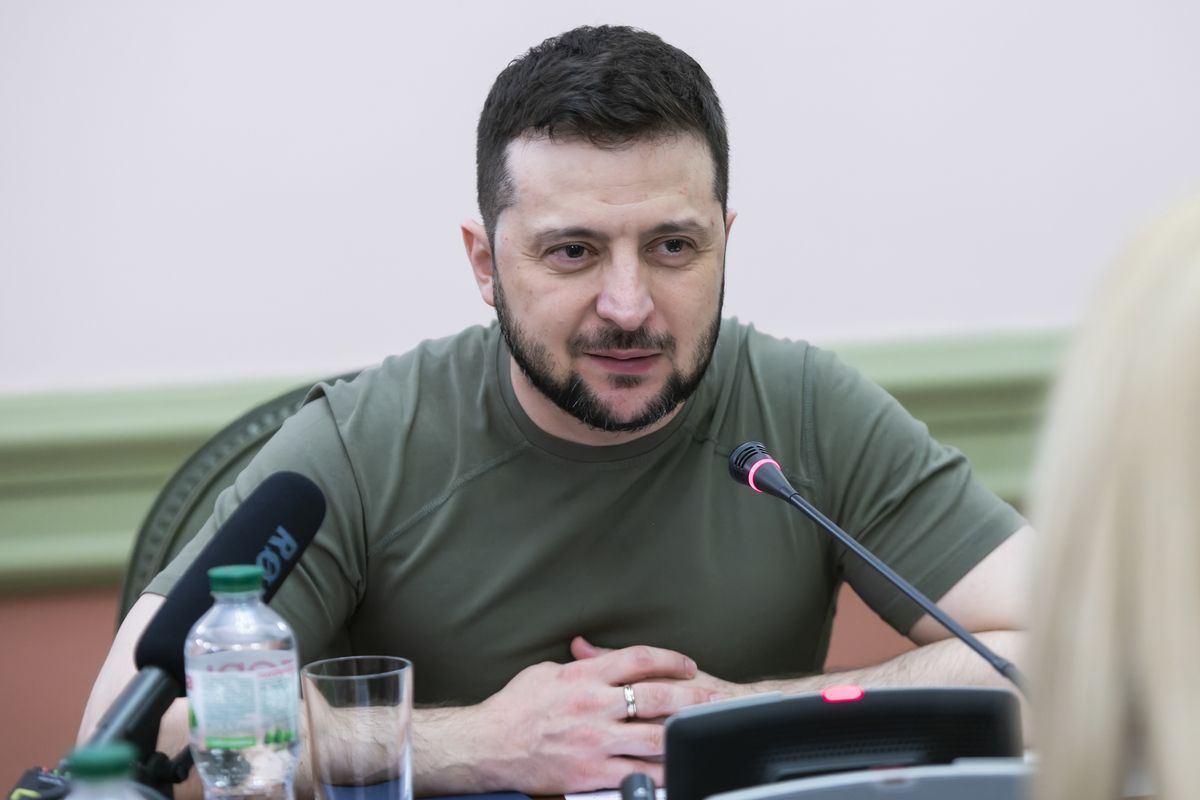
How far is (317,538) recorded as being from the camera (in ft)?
4.77

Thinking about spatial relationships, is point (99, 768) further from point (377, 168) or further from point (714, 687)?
point (377, 168)

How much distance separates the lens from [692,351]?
151 centimetres

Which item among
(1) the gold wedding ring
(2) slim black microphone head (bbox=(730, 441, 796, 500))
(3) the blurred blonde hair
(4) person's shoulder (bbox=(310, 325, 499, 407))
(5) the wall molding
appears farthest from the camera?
(5) the wall molding

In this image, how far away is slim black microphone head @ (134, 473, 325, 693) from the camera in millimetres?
949

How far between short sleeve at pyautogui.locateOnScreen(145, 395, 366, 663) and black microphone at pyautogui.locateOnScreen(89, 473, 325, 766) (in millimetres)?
315

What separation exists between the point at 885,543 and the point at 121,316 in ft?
3.66

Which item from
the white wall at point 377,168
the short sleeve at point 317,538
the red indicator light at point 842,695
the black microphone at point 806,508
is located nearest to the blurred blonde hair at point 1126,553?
the red indicator light at point 842,695

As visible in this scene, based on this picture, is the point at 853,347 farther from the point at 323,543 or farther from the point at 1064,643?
the point at 1064,643

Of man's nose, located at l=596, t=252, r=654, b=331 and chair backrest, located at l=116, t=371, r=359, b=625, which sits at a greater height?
man's nose, located at l=596, t=252, r=654, b=331

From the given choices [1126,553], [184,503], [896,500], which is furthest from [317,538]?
[1126,553]

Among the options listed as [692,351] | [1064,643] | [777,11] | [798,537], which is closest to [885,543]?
[798,537]

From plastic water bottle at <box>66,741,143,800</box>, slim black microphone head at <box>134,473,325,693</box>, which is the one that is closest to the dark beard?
slim black microphone head at <box>134,473,325,693</box>

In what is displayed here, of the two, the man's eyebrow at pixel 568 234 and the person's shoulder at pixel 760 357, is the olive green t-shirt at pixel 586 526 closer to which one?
the person's shoulder at pixel 760 357

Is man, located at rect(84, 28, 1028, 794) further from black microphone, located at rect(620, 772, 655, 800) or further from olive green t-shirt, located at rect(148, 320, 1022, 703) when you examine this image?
black microphone, located at rect(620, 772, 655, 800)
